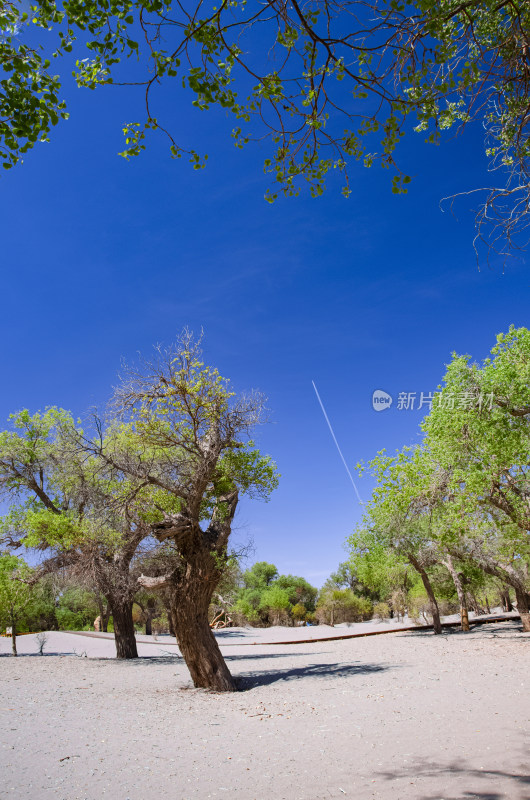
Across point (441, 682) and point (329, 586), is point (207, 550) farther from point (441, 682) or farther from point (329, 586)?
point (329, 586)

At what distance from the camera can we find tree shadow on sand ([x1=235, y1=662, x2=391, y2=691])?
37.1 ft

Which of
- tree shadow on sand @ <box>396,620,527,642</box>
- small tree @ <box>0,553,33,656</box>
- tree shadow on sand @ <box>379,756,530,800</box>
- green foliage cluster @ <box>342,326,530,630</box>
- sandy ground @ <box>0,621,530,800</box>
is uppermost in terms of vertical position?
green foliage cluster @ <box>342,326,530,630</box>

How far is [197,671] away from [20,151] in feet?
34.7

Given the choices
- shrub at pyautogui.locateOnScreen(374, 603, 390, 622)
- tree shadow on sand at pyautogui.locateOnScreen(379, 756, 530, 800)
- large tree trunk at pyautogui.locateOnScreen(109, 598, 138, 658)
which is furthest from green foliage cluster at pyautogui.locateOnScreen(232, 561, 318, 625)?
tree shadow on sand at pyautogui.locateOnScreen(379, 756, 530, 800)

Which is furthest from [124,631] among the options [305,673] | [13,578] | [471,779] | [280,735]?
[471,779]

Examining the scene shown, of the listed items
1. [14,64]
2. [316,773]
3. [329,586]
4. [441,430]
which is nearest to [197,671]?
[316,773]

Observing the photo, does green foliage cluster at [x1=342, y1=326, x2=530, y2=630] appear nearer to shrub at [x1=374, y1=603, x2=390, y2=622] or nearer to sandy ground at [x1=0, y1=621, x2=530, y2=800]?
sandy ground at [x1=0, y1=621, x2=530, y2=800]

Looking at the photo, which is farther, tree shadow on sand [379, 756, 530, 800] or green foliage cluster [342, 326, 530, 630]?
green foliage cluster [342, 326, 530, 630]

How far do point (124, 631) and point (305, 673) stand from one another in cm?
867

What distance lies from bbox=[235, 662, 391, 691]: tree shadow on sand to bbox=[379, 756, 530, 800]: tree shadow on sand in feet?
23.3

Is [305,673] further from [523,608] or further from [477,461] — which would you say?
[523,608]

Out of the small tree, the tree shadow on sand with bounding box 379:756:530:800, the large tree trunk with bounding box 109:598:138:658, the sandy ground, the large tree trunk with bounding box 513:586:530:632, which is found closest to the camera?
the tree shadow on sand with bounding box 379:756:530:800

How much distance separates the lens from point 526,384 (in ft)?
36.8

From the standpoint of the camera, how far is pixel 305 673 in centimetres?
1220
